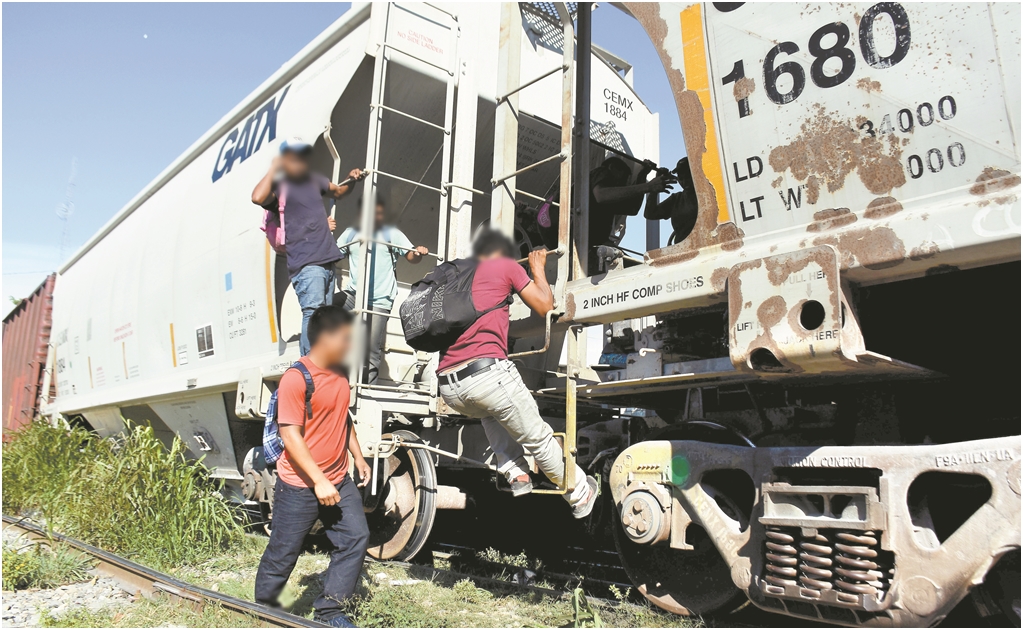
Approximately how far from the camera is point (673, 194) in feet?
12.6

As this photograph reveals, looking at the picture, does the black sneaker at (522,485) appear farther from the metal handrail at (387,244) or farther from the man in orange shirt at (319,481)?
the metal handrail at (387,244)

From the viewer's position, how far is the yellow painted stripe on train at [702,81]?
291 centimetres

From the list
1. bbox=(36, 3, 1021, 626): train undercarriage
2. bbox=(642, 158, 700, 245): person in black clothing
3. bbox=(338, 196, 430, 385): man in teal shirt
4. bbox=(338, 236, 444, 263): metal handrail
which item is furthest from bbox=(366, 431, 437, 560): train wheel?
bbox=(642, 158, 700, 245): person in black clothing

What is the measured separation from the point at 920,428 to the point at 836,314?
36.1 inches

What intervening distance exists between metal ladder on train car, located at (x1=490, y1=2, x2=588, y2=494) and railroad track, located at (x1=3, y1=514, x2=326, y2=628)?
4.05 ft

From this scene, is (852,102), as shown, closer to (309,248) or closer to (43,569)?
(309,248)

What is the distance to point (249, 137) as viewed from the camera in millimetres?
6297

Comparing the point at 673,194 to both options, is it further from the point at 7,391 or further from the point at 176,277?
the point at 7,391

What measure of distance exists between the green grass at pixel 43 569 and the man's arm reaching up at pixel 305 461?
8.22 feet

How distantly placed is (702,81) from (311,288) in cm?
255

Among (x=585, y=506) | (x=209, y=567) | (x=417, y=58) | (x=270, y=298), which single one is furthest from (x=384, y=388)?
(x=417, y=58)

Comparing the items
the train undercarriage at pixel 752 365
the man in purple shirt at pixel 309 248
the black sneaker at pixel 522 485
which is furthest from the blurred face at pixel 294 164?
the black sneaker at pixel 522 485

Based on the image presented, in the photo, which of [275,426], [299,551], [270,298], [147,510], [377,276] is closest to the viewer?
[299,551]

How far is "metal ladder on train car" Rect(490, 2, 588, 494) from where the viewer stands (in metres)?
3.36
